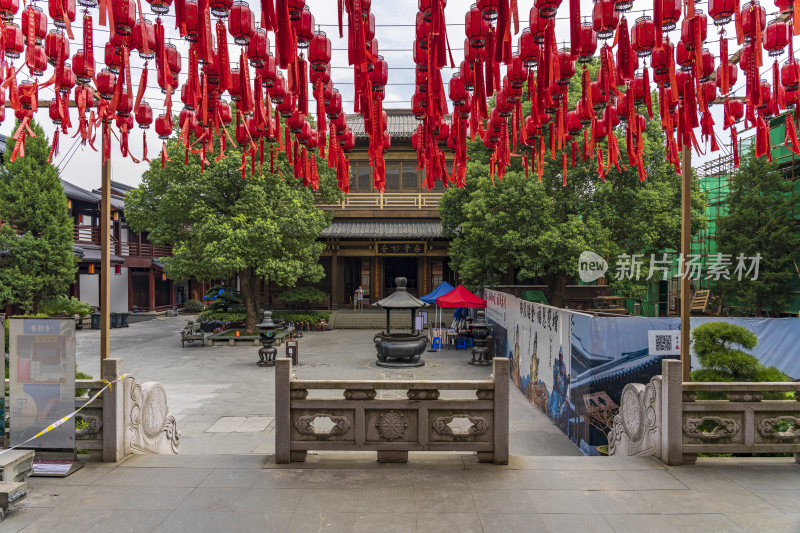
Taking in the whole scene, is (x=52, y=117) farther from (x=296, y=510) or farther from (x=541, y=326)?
(x=541, y=326)

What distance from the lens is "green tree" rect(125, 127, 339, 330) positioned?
19438 mm

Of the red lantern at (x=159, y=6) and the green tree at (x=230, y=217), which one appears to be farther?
the green tree at (x=230, y=217)

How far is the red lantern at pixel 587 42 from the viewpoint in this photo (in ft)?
17.6

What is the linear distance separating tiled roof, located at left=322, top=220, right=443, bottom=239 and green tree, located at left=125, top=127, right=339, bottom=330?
574 centimetres

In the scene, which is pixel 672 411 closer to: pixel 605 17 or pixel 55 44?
pixel 605 17

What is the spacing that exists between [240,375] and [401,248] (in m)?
15.4

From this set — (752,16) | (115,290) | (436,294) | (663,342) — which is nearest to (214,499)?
(663,342)

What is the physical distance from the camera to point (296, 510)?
459 centimetres

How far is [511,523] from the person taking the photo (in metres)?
4.34

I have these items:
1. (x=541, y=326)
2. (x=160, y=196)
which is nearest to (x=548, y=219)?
(x=541, y=326)

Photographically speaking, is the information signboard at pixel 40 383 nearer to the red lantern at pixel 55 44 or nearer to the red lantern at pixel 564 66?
the red lantern at pixel 55 44

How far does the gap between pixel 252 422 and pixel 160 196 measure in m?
15.5

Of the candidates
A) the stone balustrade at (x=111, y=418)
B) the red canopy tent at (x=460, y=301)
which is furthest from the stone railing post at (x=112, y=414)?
the red canopy tent at (x=460, y=301)

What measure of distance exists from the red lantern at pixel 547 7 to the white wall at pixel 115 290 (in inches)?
1369
